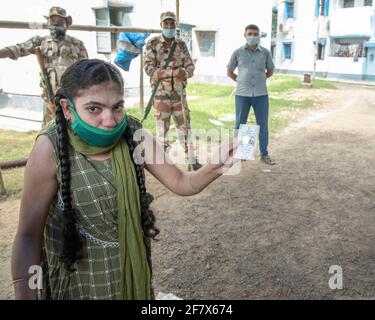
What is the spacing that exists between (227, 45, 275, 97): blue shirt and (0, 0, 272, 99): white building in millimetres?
4604

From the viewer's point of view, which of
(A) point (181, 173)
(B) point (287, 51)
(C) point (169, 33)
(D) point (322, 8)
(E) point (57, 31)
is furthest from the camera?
(B) point (287, 51)

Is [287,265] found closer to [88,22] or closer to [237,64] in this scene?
[237,64]

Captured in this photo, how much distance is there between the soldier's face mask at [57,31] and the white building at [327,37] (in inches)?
820

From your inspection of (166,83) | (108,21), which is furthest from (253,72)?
(108,21)

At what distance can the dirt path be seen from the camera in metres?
2.88

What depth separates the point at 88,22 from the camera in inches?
359

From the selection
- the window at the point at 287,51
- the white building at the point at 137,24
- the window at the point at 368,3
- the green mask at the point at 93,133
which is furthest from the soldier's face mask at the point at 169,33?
the window at the point at 287,51

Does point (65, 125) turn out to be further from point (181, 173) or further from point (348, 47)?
point (348, 47)

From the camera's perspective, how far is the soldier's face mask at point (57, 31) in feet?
14.8

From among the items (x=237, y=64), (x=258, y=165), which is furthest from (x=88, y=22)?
(x=258, y=165)

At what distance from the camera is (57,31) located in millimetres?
4539

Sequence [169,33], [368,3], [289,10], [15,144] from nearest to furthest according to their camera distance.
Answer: [169,33]
[15,144]
[368,3]
[289,10]

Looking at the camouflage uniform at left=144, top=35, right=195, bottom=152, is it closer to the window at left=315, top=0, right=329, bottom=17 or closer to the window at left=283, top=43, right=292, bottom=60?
the window at left=315, top=0, right=329, bottom=17

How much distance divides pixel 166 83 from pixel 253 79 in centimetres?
134
